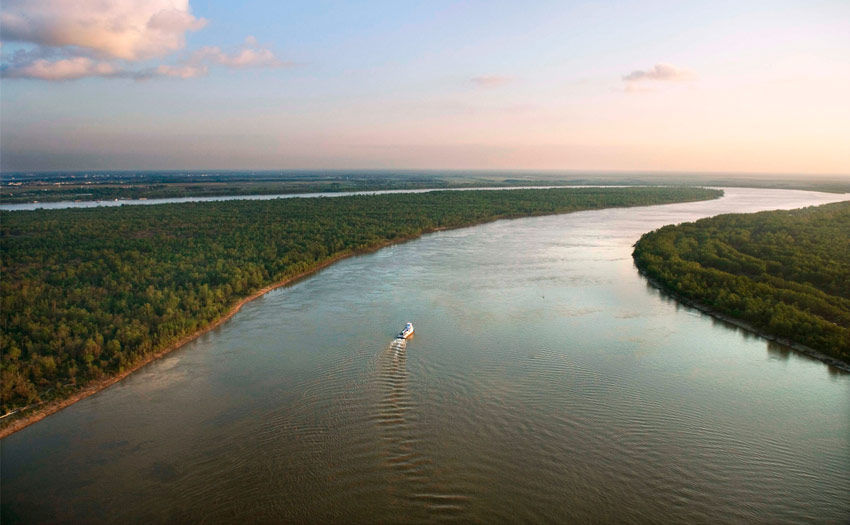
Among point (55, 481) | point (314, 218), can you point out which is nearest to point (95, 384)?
point (55, 481)

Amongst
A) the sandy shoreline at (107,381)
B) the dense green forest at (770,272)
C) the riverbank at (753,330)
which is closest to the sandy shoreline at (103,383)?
the sandy shoreline at (107,381)

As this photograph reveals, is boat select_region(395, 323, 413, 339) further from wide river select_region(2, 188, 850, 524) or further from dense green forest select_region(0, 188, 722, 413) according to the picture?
dense green forest select_region(0, 188, 722, 413)

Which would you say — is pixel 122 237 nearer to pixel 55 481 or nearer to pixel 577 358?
pixel 55 481

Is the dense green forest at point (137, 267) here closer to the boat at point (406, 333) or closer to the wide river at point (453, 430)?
the wide river at point (453, 430)

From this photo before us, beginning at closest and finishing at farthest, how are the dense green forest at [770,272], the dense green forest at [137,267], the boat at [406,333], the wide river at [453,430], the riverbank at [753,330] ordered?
the wide river at [453,430] < the dense green forest at [137,267] < the riverbank at [753,330] < the boat at [406,333] < the dense green forest at [770,272]

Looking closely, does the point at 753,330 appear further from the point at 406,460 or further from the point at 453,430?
the point at 406,460

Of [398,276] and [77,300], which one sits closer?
[77,300]

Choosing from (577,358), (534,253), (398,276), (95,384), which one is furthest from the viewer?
(534,253)
